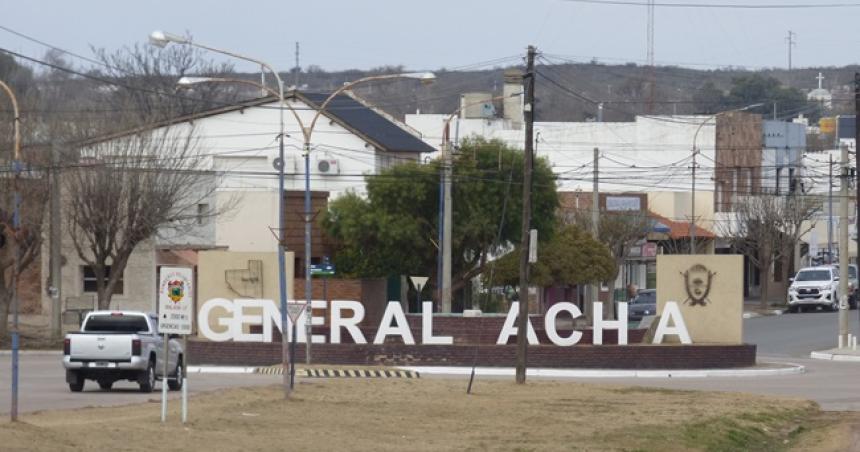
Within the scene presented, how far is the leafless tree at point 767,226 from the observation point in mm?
79125

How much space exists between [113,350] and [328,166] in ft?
131

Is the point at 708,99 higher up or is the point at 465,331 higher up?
the point at 708,99

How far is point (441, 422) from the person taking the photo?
25625 mm

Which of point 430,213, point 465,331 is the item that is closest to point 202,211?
point 430,213

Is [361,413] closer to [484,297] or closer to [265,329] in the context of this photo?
[265,329]

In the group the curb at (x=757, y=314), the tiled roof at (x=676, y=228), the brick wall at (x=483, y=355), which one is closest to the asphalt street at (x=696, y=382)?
the brick wall at (x=483, y=355)

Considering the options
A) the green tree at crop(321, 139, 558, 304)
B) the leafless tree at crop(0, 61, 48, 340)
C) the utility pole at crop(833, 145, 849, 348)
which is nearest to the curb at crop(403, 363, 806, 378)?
the utility pole at crop(833, 145, 849, 348)

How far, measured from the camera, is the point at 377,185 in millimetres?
59688

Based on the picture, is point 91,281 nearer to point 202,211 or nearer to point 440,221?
point 202,211

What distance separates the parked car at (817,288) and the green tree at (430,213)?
18550mm

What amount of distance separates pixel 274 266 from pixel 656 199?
154ft

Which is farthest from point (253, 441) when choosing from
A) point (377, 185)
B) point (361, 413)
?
point (377, 185)

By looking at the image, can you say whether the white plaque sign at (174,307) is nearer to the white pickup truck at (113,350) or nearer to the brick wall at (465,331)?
the white pickup truck at (113,350)

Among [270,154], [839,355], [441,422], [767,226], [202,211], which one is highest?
[270,154]
